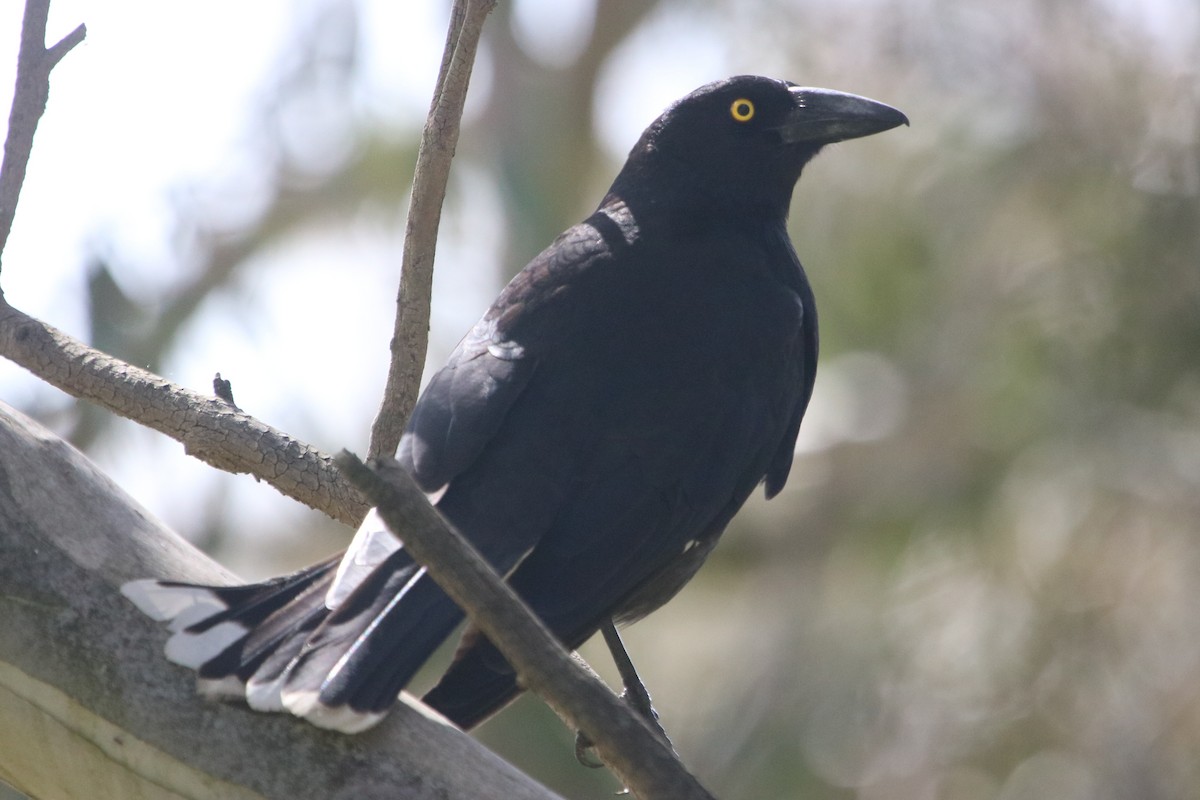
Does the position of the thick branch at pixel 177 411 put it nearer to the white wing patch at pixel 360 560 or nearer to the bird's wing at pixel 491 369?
the bird's wing at pixel 491 369

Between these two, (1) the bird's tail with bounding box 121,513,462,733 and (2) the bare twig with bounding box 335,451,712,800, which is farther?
(1) the bird's tail with bounding box 121,513,462,733

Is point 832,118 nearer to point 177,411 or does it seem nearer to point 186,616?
point 177,411

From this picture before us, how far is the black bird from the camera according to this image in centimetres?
246

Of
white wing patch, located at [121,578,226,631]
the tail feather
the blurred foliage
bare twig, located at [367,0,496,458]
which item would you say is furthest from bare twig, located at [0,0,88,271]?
the blurred foliage

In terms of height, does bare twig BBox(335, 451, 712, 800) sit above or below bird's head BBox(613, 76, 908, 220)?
below

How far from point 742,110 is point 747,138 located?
95mm

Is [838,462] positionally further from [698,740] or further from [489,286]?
[489,286]

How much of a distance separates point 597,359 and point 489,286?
604 cm

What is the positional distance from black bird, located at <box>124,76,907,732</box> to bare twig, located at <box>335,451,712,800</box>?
0.54 m

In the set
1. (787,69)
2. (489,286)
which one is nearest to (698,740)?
(489,286)

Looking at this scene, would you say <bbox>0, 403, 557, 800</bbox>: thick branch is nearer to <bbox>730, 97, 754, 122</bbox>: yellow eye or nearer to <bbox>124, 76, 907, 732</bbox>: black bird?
<bbox>124, 76, 907, 732</bbox>: black bird

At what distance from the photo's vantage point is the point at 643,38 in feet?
37.0

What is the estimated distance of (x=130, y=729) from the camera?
232 cm

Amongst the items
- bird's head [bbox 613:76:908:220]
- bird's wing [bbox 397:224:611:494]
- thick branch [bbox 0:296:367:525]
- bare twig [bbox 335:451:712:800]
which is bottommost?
thick branch [bbox 0:296:367:525]
